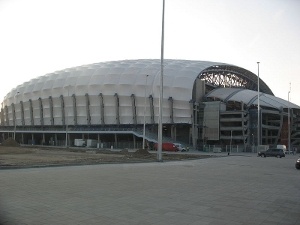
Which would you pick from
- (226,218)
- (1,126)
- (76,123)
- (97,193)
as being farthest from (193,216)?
(1,126)

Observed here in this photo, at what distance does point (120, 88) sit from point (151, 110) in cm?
1017

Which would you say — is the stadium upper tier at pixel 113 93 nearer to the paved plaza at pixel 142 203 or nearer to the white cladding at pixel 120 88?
the white cladding at pixel 120 88

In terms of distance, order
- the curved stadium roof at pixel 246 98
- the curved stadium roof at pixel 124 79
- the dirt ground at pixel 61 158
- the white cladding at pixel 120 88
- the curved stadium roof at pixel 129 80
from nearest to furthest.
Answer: the dirt ground at pixel 61 158 → the white cladding at pixel 120 88 → the curved stadium roof at pixel 124 79 → the curved stadium roof at pixel 129 80 → the curved stadium roof at pixel 246 98

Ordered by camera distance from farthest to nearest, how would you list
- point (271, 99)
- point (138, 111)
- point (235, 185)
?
point (271, 99), point (138, 111), point (235, 185)

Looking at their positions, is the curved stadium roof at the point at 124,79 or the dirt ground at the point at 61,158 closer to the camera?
the dirt ground at the point at 61,158

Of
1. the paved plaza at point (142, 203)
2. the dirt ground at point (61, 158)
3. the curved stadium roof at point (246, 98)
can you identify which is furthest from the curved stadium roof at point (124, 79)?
the paved plaza at point (142, 203)

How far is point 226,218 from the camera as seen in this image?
314 inches

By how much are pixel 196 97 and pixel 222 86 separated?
23449mm

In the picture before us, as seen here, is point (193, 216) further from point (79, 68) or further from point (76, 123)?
point (79, 68)

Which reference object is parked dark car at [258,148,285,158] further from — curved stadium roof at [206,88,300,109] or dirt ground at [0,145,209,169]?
curved stadium roof at [206,88,300,109]

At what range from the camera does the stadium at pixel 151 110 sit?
268ft

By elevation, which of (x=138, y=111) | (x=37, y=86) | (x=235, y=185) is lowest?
(x=235, y=185)

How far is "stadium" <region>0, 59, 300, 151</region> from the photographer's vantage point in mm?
81812

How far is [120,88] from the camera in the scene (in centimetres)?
8562
